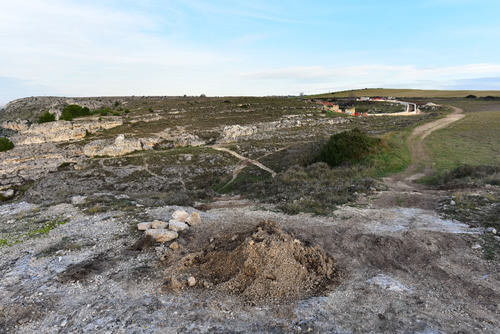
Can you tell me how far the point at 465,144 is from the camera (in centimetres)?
2541

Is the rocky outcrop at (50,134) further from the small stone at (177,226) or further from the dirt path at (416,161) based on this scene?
the dirt path at (416,161)

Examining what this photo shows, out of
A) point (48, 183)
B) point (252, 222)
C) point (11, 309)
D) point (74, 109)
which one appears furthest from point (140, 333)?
point (74, 109)

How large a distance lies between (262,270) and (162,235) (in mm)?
3656

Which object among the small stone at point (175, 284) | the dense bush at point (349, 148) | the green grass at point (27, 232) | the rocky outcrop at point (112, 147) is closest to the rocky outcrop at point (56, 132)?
the rocky outcrop at point (112, 147)

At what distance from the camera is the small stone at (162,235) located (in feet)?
27.8

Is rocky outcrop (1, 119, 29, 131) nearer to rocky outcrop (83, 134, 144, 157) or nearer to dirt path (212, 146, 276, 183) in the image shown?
rocky outcrop (83, 134, 144, 157)

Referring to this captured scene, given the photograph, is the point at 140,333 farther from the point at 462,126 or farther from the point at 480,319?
the point at 462,126

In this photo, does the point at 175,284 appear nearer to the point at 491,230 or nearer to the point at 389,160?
the point at 491,230

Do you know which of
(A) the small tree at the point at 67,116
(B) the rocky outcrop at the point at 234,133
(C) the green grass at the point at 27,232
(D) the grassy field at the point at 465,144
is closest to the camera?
(C) the green grass at the point at 27,232

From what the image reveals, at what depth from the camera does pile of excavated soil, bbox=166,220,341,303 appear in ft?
19.6

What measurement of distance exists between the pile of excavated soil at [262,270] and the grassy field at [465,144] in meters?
14.7

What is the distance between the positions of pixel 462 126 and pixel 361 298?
38.4 meters

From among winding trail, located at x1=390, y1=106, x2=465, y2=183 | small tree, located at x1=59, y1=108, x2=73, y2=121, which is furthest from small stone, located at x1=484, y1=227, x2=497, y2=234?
small tree, located at x1=59, y1=108, x2=73, y2=121

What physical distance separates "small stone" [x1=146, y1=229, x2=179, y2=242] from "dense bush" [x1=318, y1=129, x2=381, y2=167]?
50.1ft
